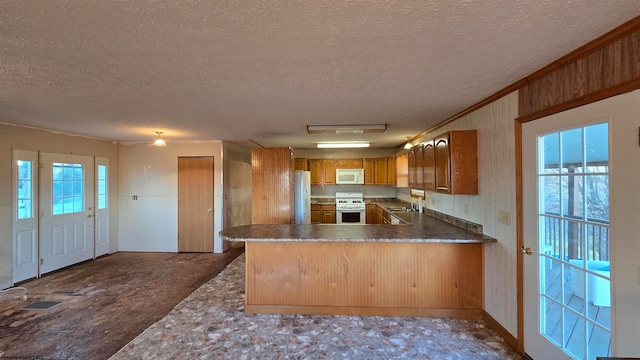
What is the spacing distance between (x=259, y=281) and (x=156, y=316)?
1130 millimetres

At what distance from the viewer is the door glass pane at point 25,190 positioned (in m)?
3.99

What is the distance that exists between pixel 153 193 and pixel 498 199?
19.1 feet

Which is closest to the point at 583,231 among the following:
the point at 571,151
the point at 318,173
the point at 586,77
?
the point at 571,151

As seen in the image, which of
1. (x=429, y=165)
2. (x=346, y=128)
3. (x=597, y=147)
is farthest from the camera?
(x=346, y=128)

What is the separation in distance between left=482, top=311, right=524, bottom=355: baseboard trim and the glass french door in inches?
3.4

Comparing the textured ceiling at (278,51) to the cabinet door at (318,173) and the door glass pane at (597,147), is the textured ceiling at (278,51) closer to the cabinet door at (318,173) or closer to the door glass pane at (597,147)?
the door glass pane at (597,147)

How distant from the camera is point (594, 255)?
5.48 feet

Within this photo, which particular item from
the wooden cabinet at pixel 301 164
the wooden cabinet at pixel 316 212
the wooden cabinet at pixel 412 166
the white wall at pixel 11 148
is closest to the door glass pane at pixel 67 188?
the white wall at pixel 11 148

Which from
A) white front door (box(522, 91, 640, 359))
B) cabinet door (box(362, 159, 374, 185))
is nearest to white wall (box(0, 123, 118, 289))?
cabinet door (box(362, 159, 374, 185))

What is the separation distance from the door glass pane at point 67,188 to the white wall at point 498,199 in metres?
6.02

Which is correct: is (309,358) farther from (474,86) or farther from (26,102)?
(26,102)

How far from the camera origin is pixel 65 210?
4609mm

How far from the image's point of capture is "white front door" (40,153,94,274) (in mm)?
4312

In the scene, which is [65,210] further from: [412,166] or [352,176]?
[412,166]
